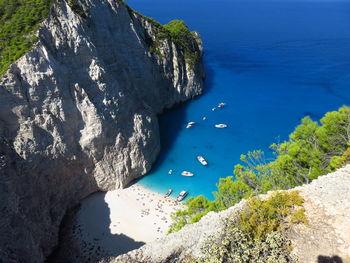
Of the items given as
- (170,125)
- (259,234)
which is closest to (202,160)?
(170,125)

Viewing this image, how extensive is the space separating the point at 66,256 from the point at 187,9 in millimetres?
159858

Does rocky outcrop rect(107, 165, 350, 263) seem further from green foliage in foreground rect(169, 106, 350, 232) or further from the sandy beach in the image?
the sandy beach

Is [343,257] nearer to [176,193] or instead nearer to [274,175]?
[274,175]

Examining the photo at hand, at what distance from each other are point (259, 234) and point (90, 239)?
21.4 m

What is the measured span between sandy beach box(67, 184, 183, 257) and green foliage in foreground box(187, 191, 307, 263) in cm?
1734

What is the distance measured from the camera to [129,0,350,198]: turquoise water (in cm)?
3644

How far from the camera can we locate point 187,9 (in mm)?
155125

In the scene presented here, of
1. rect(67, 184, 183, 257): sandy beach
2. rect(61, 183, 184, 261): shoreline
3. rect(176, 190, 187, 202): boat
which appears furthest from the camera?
rect(176, 190, 187, 202): boat

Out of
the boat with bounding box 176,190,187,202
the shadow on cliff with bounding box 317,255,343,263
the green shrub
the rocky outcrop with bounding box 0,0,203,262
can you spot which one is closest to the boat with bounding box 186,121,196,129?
the rocky outcrop with bounding box 0,0,203,262

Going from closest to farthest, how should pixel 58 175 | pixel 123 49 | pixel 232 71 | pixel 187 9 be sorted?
pixel 58 175, pixel 123 49, pixel 232 71, pixel 187 9

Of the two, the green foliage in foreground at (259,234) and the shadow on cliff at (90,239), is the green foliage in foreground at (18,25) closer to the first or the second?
the shadow on cliff at (90,239)

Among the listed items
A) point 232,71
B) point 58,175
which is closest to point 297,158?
point 58,175

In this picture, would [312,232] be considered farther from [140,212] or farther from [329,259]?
[140,212]

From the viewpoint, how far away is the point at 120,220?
2823 cm
